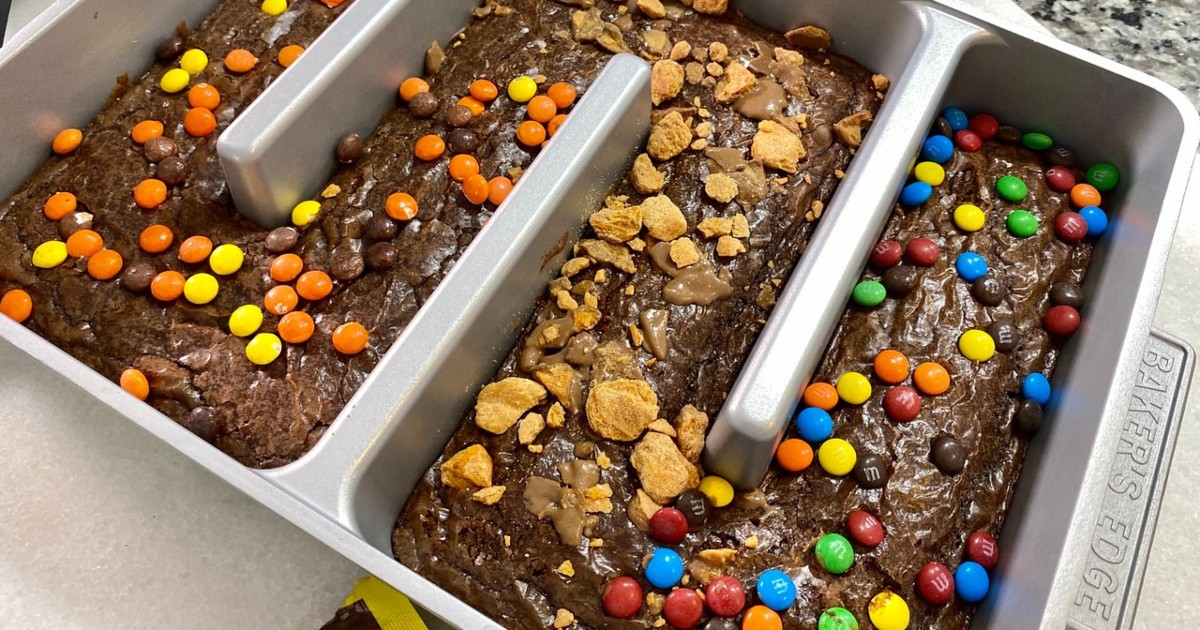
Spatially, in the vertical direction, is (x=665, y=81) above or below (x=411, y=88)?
above

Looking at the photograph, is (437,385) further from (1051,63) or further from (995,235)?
(1051,63)

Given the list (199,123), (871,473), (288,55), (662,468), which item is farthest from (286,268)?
(871,473)

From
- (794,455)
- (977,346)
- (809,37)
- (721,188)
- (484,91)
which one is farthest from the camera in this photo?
(809,37)

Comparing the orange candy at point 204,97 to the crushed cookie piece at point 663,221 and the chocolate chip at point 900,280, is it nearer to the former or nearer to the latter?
the crushed cookie piece at point 663,221

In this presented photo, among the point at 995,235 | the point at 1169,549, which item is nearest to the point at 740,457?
the point at 995,235

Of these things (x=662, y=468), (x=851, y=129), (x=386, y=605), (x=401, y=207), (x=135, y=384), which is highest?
(x=851, y=129)

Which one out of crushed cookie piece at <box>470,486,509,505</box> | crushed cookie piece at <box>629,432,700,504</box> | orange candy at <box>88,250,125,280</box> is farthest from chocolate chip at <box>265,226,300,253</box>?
crushed cookie piece at <box>629,432,700,504</box>

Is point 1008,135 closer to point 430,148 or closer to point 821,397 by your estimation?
point 821,397

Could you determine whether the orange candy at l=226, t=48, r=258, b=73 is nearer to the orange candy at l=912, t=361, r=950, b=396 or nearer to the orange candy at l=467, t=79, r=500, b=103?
the orange candy at l=467, t=79, r=500, b=103

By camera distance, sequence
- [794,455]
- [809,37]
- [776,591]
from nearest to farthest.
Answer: [776,591]
[794,455]
[809,37]
